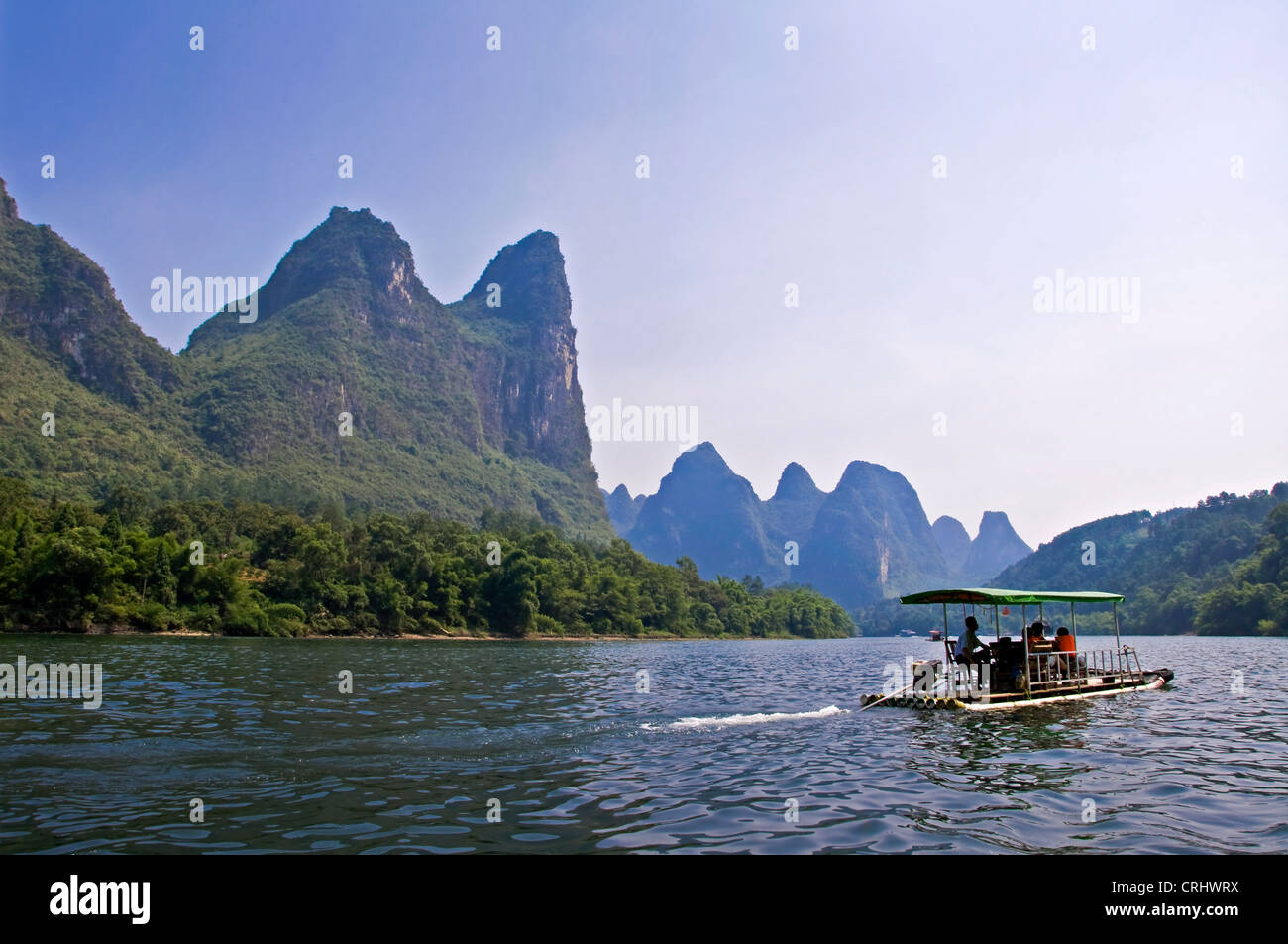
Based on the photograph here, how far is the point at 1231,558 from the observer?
494ft

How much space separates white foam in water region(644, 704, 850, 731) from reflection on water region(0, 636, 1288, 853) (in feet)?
0.32

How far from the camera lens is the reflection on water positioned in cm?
994

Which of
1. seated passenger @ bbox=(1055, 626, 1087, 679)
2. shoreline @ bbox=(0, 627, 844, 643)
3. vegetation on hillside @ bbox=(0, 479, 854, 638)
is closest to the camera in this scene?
seated passenger @ bbox=(1055, 626, 1087, 679)

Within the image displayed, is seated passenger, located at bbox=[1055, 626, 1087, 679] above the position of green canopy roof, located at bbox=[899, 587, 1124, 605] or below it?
below

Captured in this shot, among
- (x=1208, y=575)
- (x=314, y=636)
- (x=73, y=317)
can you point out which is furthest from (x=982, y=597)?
(x=73, y=317)

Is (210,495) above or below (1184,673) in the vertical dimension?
above

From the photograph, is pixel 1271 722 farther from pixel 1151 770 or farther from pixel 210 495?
pixel 210 495

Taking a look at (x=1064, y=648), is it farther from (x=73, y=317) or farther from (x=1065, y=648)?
(x=73, y=317)

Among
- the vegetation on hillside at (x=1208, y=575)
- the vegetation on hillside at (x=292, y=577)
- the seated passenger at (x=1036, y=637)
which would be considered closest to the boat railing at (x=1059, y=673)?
the seated passenger at (x=1036, y=637)

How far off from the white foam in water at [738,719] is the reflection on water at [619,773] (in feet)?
0.32

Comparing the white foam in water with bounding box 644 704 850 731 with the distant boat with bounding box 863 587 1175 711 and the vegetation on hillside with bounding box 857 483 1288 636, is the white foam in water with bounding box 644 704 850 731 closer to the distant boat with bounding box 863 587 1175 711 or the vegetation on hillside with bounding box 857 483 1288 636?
the distant boat with bounding box 863 587 1175 711

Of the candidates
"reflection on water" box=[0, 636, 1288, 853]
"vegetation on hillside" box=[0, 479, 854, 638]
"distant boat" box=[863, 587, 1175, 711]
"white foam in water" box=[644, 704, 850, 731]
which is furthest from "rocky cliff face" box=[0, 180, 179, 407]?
"distant boat" box=[863, 587, 1175, 711]

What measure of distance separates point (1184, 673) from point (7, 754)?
43.4m
